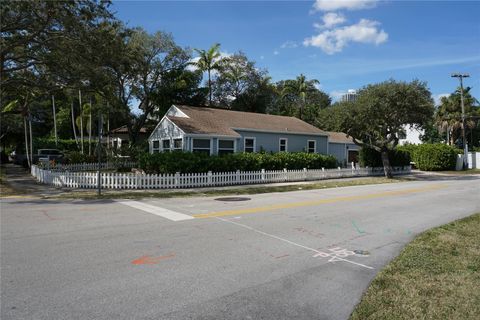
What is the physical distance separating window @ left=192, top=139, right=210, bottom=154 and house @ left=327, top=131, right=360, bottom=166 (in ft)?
52.2

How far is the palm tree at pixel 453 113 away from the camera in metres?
49.1

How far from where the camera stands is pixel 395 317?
13.5 feet

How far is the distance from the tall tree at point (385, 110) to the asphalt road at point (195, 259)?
15.3 m

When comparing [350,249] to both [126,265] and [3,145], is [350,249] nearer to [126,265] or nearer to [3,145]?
[126,265]

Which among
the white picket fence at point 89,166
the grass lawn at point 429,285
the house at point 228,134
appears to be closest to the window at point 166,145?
the house at point 228,134

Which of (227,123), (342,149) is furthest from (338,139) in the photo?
(227,123)

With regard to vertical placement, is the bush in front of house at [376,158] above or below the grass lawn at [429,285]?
above

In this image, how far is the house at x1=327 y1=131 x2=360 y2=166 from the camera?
36838mm

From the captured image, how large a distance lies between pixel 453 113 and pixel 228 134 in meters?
38.9

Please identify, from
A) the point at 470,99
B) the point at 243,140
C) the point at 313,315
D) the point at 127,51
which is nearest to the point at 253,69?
the point at 243,140

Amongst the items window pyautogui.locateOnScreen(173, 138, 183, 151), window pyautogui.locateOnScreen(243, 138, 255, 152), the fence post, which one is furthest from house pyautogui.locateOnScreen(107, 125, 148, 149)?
the fence post

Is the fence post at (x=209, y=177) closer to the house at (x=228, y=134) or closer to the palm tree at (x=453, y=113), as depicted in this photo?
the house at (x=228, y=134)

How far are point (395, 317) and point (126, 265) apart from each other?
386cm

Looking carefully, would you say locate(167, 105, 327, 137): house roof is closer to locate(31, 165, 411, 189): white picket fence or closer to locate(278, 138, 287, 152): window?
locate(278, 138, 287, 152): window
